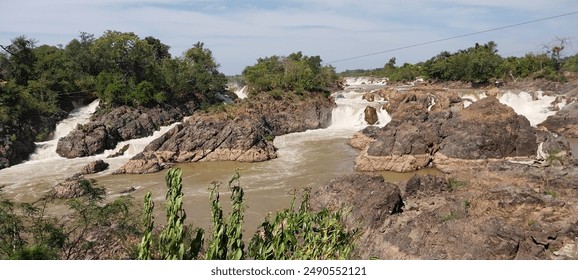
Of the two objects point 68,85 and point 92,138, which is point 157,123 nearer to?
point 92,138

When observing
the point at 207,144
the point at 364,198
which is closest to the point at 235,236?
the point at 364,198

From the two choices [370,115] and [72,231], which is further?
[370,115]

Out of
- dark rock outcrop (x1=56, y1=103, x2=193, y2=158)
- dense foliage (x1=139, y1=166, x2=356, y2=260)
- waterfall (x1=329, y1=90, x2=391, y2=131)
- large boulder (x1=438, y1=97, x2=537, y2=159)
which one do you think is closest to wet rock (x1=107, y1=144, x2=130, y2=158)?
dark rock outcrop (x1=56, y1=103, x2=193, y2=158)

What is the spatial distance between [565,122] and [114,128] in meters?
32.0

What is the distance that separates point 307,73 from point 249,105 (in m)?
9.12

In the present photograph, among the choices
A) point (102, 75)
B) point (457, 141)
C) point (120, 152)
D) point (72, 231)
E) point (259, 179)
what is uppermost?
point (102, 75)

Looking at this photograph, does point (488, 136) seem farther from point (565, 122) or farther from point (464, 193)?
point (565, 122)

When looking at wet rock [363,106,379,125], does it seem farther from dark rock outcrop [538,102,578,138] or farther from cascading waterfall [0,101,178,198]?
cascading waterfall [0,101,178,198]

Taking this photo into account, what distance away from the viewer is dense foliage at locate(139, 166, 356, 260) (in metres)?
3.45

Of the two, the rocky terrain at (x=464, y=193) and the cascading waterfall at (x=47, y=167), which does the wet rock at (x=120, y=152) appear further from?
the rocky terrain at (x=464, y=193)

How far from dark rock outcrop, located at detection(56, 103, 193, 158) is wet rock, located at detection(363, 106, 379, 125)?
15.4 metres

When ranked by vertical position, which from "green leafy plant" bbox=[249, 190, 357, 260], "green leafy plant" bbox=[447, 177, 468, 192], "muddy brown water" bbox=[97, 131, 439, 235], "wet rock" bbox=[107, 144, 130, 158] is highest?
"green leafy plant" bbox=[249, 190, 357, 260]

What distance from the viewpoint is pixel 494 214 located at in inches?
407

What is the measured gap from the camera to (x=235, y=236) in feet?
12.4
